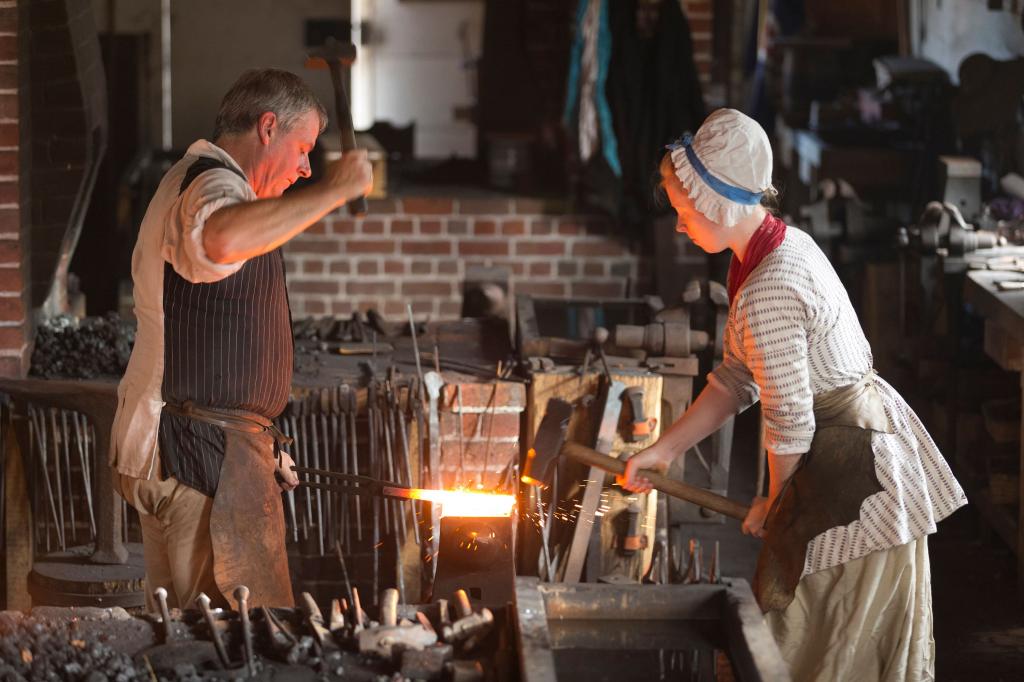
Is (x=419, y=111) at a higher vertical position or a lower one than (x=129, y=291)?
higher

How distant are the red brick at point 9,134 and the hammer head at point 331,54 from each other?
158 cm

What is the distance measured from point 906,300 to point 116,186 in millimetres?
4632

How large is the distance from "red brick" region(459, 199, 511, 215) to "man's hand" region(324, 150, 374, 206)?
4539 mm

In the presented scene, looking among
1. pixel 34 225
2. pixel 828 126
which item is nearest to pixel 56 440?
pixel 34 225

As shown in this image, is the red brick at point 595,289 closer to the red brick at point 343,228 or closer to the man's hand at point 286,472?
the red brick at point 343,228

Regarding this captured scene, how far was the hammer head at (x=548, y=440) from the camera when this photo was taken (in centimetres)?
457

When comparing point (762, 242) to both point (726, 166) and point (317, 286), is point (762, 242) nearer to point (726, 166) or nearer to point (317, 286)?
point (726, 166)

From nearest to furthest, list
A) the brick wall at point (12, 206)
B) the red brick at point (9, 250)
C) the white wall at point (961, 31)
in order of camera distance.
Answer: the brick wall at point (12, 206), the red brick at point (9, 250), the white wall at point (961, 31)

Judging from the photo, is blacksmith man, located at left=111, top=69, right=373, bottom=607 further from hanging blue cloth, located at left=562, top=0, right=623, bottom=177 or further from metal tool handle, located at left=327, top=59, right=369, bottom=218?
hanging blue cloth, located at left=562, top=0, right=623, bottom=177

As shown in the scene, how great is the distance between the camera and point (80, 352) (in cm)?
498

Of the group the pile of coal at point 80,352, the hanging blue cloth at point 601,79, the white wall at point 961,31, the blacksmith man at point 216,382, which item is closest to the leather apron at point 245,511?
the blacksmith man at point 216,382

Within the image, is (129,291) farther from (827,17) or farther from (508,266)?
(827,17)

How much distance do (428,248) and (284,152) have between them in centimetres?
408

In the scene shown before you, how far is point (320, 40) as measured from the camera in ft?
33.7
